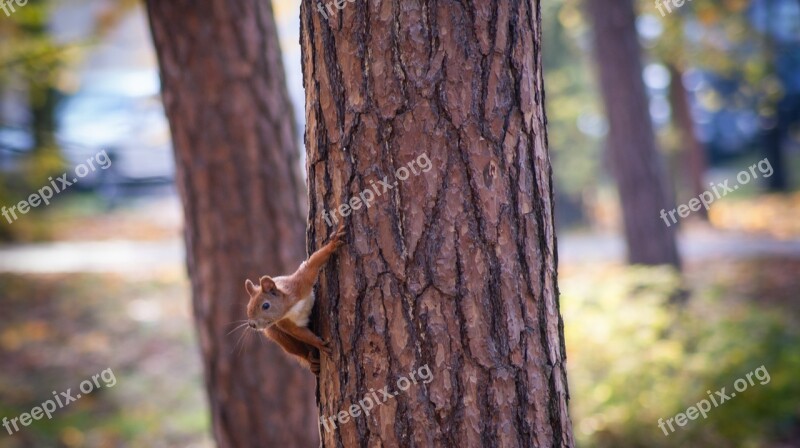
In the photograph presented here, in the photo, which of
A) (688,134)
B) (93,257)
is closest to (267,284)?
(93,257)

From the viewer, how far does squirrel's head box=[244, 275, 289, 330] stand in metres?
2.06

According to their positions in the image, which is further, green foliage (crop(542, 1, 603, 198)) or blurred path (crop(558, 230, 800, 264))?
green foliage (crop(542, 1, 603, 198))

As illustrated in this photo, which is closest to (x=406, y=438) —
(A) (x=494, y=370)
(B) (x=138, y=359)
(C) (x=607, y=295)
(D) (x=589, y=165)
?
(A) (x=494, y=370)

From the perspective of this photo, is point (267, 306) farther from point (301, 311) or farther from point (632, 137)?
point (632, 137)

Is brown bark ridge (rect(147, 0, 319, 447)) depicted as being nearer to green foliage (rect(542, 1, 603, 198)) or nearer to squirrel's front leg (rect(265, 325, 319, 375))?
squirrel's front leg (rect(265, 325, 319, 375))

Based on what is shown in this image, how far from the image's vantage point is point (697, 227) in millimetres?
14227

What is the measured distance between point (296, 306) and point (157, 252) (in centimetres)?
1091

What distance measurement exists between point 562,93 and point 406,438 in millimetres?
11694

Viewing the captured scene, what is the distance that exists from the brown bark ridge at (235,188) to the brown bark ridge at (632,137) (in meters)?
5.32

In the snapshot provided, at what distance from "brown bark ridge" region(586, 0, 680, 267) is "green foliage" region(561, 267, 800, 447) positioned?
1.36m

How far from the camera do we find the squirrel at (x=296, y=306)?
2.00 metres

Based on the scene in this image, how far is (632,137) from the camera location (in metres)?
8.48

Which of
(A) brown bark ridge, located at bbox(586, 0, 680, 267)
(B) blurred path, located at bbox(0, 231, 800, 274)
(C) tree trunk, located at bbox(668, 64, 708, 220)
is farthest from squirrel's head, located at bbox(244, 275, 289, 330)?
(C) tree trunk, located at bbox(668, 64, 708, 220)

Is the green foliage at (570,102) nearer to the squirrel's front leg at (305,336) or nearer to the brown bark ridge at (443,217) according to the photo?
the brown bark ridge at (443,217)
